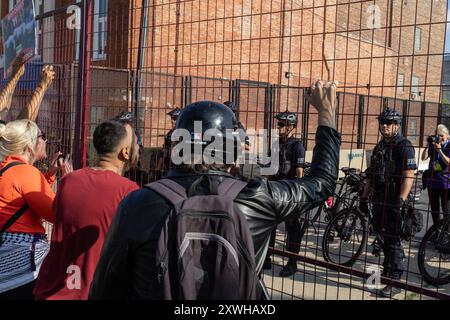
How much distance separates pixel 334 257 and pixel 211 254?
17.3 feet

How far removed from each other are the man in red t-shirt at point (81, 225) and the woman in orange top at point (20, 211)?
1.16ft

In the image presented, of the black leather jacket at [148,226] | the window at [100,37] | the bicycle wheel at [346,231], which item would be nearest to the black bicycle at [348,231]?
the bicycle wheel at [346,231]

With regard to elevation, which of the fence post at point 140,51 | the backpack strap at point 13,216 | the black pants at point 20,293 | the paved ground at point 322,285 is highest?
the fence post at point 140,51

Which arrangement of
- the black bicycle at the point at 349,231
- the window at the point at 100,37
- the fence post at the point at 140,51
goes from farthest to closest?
the black bicycle at the point at 349,231 < the window at the point at 100,37 < the fence post at the point at 140,51

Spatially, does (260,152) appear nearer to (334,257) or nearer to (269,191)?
(334,257)

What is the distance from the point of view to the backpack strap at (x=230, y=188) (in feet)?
5.45

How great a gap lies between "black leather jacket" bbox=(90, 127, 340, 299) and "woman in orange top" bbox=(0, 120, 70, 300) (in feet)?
4.10

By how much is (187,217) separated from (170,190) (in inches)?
5.1

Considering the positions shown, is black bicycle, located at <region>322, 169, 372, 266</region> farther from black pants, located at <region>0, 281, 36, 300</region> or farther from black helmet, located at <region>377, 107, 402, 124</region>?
black pants, located at <region>0, 281, 36, 300</region>

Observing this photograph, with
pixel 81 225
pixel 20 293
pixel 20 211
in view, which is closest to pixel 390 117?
pixel 81 225

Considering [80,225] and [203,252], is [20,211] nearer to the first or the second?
[80,225]

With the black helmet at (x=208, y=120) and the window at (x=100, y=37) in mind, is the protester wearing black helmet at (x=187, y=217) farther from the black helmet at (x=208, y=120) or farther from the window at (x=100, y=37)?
the window at (x=100, y=37)

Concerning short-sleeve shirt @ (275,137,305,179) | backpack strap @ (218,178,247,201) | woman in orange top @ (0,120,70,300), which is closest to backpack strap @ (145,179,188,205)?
backpack strap @ (218,178,247,201)
